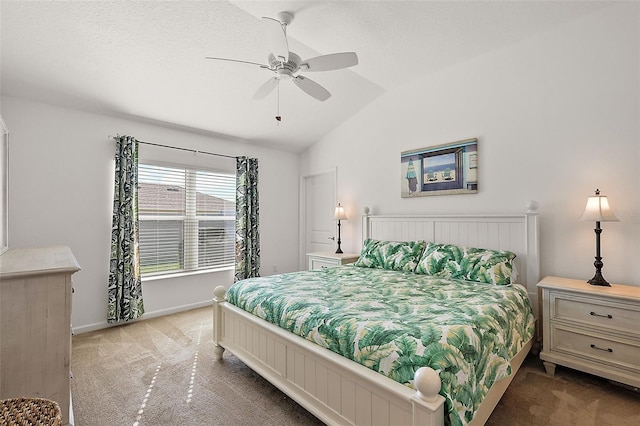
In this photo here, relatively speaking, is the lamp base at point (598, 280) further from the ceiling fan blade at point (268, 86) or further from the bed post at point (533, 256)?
the ceiling fan blade at point (268, 86)

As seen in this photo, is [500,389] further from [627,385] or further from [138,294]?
[138,294]

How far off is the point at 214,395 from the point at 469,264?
2360 mm

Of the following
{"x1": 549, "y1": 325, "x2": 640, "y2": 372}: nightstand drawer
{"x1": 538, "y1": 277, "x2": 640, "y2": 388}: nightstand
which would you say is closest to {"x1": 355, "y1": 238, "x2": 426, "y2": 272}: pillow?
{"x1": 538, "y1": 277, "x2": 640, "y2": 388}: nightstand

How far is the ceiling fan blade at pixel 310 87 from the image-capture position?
240 cm

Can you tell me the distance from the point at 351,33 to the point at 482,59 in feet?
5.01

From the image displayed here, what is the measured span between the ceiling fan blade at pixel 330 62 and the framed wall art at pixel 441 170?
1.77 meters

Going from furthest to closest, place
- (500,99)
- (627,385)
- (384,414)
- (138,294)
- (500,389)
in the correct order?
(138,294) < (500,99) < (627,385) < (500,389) < (384,414)

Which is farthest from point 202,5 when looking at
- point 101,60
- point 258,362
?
point 258,362

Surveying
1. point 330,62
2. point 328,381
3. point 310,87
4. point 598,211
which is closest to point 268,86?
point 310,87

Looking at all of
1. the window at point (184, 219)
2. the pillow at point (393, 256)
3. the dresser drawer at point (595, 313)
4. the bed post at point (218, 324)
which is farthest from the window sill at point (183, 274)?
the dresser drawer at point (595, 313)

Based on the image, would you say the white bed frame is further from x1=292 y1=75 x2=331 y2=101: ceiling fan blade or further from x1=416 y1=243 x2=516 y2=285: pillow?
x1=292 y1=75 x2=331 y2=101: ceiling fan blade

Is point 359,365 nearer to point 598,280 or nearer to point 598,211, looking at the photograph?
point 598,280

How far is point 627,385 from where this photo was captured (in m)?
2.13

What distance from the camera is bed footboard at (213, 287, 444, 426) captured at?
126 cm
